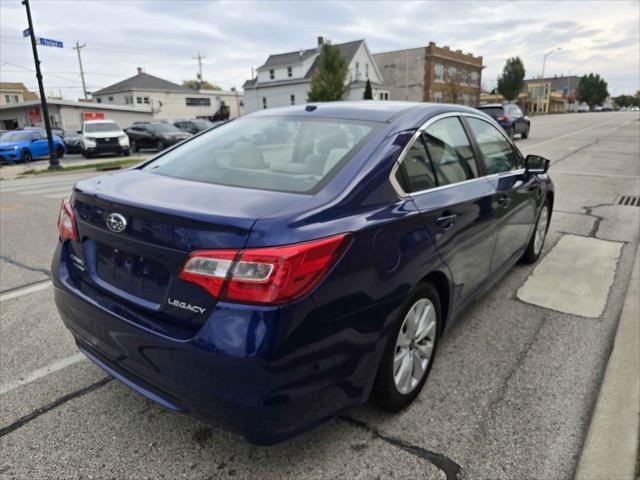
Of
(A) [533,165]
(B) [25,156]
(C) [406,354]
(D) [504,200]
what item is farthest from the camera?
(B) [25,156]

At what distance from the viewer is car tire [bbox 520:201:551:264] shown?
15.9 feet

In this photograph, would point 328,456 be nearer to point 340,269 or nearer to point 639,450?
point 340,269

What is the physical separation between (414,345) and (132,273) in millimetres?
1504

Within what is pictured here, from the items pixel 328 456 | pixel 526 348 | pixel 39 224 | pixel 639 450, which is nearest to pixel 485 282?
pixel 526 348

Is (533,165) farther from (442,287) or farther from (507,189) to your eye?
(442,287)

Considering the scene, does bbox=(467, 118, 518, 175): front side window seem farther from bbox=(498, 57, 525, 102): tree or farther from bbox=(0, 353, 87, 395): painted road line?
bbox=(498, 57, 525, 102): tree

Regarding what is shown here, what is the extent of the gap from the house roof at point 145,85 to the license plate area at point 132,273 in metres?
56.8

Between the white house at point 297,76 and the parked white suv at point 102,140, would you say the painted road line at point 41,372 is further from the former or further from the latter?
the white house at point 297,76

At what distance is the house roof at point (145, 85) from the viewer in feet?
176

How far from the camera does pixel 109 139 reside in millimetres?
22172

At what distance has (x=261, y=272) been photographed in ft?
5.88

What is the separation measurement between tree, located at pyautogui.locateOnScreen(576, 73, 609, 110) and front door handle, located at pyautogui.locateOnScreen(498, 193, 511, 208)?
404ft

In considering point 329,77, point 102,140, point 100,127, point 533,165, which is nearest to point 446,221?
point 533,165

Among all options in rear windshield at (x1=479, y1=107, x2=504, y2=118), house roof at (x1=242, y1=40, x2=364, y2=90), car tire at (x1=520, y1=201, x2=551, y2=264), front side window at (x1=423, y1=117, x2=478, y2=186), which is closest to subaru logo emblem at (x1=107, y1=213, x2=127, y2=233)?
front side window at (x1=423, y1=117, x2=478, y2=186)
